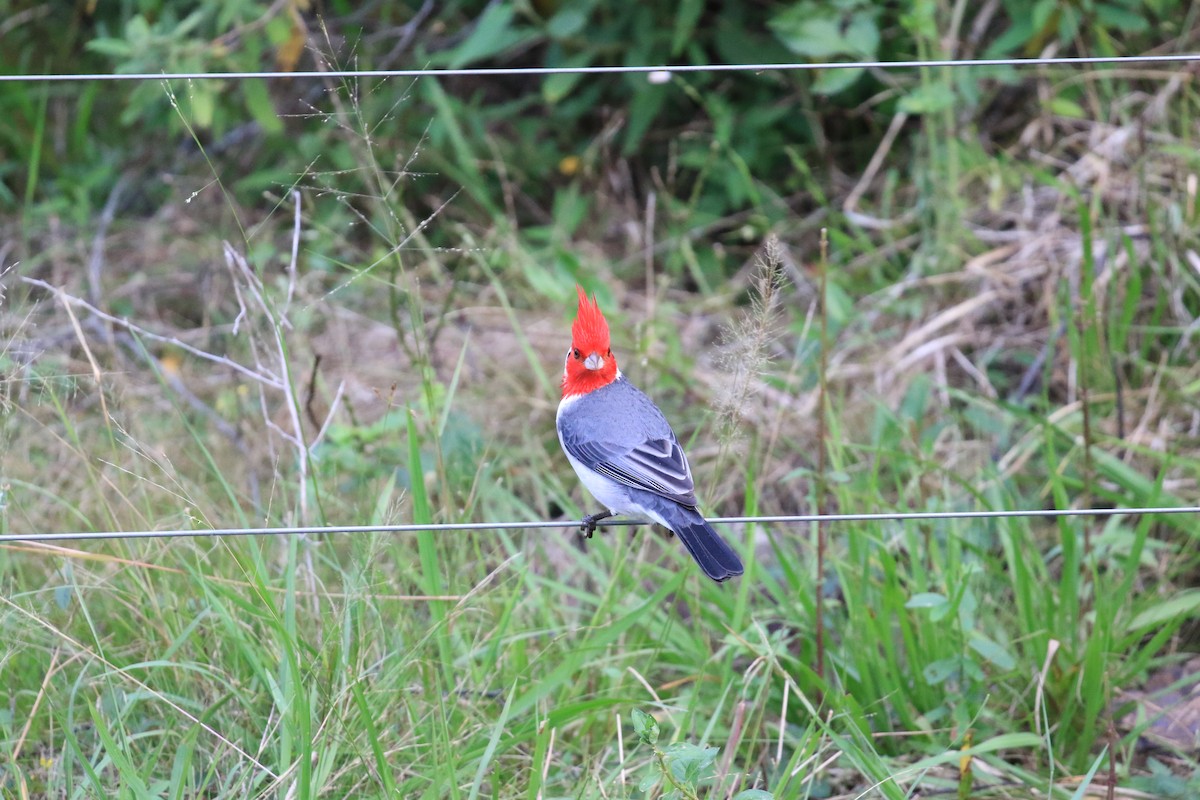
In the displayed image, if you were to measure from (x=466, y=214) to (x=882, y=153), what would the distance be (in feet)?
6.19

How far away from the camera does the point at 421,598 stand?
2.85 metres

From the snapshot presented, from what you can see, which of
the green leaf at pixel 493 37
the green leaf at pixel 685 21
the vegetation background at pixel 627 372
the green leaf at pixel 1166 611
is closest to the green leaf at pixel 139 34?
the vegetation background at pixel 627 372

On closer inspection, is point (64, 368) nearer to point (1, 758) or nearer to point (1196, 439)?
point (1, 758)

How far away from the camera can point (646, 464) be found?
2.95 m

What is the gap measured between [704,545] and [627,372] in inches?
87.9

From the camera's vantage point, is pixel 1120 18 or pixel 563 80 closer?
pixel 1120 18

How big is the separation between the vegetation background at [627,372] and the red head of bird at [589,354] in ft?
1.08

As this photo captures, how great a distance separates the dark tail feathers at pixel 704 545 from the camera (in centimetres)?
262

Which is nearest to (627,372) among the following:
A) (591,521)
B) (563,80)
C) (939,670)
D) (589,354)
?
(563,80)

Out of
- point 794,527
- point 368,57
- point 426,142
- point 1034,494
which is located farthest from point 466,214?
point 1034,494

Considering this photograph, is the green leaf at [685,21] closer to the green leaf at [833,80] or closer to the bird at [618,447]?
the green leaf at [833,80]

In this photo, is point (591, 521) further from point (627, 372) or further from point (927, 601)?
point (627, 372)

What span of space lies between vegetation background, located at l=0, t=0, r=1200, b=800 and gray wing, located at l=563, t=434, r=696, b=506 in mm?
187

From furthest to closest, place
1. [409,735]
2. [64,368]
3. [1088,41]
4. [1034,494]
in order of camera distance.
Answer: [1088,41] < [64,368] < [1034,494] < [409,735]
